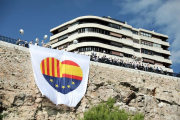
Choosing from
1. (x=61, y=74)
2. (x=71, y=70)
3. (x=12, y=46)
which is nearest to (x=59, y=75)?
(x=61, y=74)

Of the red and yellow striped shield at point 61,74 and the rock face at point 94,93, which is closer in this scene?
the rock face at point 94,93

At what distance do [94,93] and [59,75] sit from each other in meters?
3.92

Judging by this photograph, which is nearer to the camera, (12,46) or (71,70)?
(12,46)

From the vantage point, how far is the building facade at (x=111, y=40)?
44094 mm

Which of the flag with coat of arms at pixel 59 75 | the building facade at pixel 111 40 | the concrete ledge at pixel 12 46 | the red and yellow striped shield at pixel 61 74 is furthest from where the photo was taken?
the building facade at pixel 111 40

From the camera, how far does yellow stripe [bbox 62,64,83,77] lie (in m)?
25.7

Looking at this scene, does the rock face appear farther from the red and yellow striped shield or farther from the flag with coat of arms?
the red and yellow striped shield

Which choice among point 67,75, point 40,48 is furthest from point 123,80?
point 40,48

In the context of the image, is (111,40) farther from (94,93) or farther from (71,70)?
(71,70)

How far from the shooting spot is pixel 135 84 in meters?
29.7

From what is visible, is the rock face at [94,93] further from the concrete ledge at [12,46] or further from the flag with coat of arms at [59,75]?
the flag with coat of arms at [59,75]

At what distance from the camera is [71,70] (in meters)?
26.1

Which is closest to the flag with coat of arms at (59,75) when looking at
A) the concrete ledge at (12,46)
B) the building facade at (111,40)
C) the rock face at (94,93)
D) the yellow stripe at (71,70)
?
the yellow stripe at (71,70)

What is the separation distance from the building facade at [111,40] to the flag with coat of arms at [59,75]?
50.0 ft
